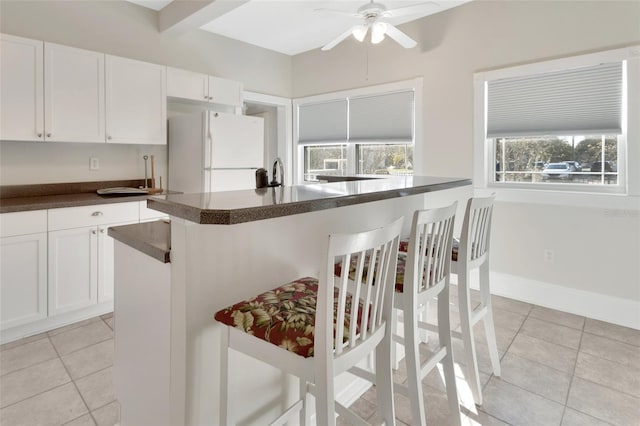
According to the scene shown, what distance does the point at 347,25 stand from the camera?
403 cm

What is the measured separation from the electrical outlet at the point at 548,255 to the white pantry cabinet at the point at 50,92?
13.2 feet

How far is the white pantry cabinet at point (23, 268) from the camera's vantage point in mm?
2441

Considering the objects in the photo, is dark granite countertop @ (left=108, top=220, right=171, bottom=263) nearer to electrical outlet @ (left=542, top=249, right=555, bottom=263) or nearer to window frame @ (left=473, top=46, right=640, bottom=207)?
window frame @ (left=473, top=46, right=640, bottom=207)

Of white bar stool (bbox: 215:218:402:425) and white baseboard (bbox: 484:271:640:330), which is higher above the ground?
white bar stool (bbox: 215:218:402:425)

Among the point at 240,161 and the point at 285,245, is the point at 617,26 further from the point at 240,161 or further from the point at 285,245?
the point at 240,161

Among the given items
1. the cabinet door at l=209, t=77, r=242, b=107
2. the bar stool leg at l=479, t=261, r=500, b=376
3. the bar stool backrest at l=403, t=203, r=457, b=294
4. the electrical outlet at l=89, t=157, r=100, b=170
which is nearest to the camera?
the bar stool backrest at l=403, t=203, r=457, b=294

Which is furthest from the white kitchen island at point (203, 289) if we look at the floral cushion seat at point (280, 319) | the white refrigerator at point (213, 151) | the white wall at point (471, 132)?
the white wall at point (471, 132)

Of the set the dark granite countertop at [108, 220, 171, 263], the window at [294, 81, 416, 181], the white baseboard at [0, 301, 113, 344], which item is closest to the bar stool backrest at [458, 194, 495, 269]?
the dark granite countertop at [108, 220, 171, 263]

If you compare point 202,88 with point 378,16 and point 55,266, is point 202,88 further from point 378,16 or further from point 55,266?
point 55,266

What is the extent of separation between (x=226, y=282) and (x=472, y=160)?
3034mm

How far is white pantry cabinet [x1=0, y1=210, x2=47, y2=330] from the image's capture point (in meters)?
2.44

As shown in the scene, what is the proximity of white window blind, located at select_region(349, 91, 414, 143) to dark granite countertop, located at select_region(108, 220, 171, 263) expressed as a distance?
3187 millimetres

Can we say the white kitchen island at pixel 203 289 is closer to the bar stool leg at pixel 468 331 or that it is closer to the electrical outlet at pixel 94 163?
the bar stool leg at pixel 468 331

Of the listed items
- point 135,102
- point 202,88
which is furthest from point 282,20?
point 135,102
